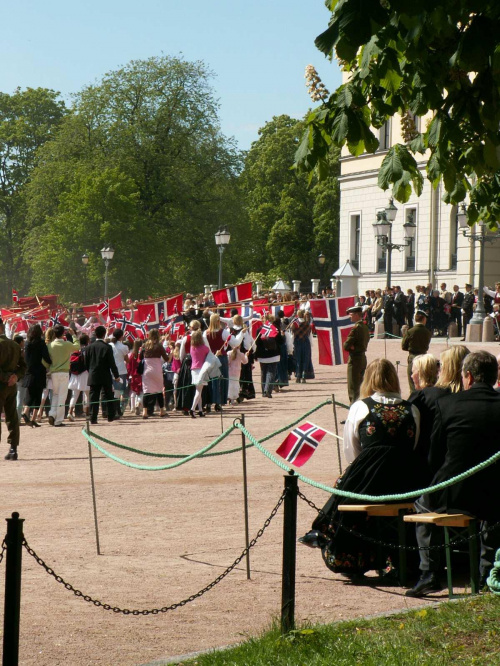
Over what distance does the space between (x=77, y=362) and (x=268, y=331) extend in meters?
5.17

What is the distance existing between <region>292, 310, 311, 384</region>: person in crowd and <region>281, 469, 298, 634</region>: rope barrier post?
2229cm

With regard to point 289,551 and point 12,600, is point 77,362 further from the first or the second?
point 12,600

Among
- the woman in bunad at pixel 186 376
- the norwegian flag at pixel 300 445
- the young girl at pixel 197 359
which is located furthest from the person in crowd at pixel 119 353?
the norwegian flag at pixel 300 445

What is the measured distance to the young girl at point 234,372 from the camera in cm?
2428

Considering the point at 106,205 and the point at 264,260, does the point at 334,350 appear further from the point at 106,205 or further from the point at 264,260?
the point at 264,260

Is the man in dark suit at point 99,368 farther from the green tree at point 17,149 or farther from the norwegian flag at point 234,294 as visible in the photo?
the green tree at point 17,149

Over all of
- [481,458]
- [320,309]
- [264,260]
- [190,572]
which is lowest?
[190,572]

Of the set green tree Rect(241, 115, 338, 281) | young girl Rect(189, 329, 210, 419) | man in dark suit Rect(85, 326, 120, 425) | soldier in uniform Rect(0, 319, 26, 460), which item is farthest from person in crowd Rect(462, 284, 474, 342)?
green tree Rect(241, 115, 338, 281)

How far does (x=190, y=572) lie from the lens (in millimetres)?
9156

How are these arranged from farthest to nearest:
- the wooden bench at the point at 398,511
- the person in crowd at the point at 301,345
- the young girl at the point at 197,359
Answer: the person in crowd at the point at 301,345, the young girl at the point at 197,359, the wooden bench at the point at 398,511

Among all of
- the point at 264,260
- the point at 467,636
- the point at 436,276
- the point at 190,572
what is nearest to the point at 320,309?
the point at 190,572

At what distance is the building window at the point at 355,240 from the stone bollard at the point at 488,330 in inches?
1068

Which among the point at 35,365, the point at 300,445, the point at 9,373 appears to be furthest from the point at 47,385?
the point at 300,445

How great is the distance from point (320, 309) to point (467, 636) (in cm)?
1619
